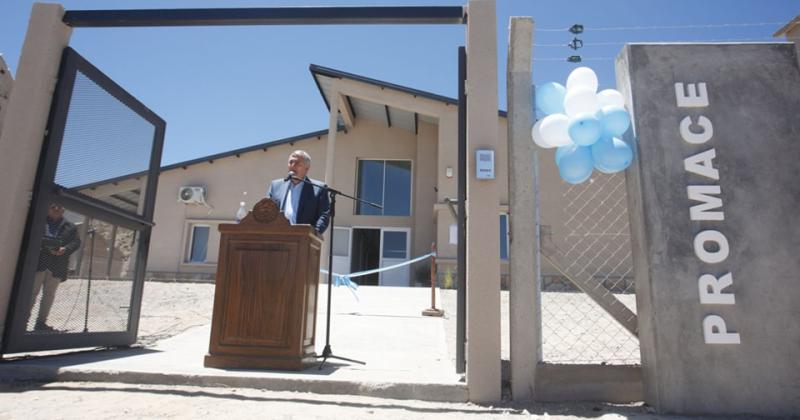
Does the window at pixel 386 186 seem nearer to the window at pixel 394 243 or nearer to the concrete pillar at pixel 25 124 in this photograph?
the window at pixel 394 243

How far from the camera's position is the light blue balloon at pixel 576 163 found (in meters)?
2.85

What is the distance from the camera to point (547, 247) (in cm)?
290

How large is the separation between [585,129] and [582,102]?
7.9 inches

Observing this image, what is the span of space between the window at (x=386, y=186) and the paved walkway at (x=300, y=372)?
31.2 feet

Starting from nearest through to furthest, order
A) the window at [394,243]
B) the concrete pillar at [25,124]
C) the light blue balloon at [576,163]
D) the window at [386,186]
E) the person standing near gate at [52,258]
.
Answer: the light blue balloon at [576,163]
the concrete pillar at [25,124]
the person standing near gate at [52,258]
the window at [394,243]
the window at [386,186]

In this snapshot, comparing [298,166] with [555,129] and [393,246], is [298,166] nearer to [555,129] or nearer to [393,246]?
[555,129]

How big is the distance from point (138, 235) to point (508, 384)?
3.60 m

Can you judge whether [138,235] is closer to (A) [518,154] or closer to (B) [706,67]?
(A) [518,154]

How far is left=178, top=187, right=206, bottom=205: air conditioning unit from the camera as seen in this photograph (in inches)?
546

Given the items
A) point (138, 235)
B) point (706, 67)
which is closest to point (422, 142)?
point (138, 235)

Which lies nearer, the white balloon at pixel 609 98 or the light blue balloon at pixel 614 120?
the light blue balloon at pixel 614 120

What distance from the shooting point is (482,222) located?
2.91 meters

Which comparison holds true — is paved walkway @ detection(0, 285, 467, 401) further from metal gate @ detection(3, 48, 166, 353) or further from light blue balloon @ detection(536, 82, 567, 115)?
light blue balloon @ detection(536, 82, 567, 115)

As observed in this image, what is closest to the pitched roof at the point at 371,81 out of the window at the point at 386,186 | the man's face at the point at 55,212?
the window at the point at 386,186
